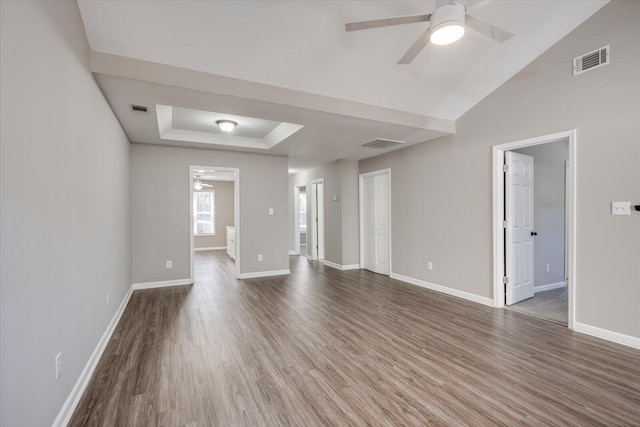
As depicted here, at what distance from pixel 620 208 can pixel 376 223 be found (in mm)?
3857

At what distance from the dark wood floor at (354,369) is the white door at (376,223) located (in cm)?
212

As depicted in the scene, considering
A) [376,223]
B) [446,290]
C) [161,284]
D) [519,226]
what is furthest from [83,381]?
[376,223]

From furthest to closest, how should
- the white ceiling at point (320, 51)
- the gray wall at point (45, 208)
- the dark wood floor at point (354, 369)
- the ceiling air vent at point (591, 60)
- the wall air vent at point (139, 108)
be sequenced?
1. the wall air vent at point (139, 108)
2. the ceiling air vent at point (591, 60)
3. the white ceiling at point (320, 51)
4. the dark wood floor at point (354, 369)
5. the gray wall at point (45, 208)

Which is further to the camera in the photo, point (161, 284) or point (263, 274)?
point (263, 274)

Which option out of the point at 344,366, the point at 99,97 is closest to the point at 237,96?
the point at 99,97

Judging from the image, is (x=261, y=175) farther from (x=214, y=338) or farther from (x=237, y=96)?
(x=214, y=338)

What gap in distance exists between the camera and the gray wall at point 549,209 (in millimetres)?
4484

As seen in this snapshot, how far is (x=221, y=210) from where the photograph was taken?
1045 centimetres

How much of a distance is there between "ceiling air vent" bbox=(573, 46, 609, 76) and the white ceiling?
0.10 m

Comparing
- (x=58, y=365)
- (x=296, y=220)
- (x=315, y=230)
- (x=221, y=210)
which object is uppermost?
(x=221, y=210)

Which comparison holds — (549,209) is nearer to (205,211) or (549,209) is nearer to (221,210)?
(221,210)

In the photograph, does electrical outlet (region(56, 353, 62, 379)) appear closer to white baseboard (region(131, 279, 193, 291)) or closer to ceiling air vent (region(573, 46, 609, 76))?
white baseboard (region(131, 279, 193, 291))

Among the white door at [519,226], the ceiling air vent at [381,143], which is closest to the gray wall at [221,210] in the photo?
the ceiling air vent at [381,143]

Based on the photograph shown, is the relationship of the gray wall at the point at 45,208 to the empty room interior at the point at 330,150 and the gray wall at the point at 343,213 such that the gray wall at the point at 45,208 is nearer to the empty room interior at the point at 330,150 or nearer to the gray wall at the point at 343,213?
the empty room interior at the point at 330,150
